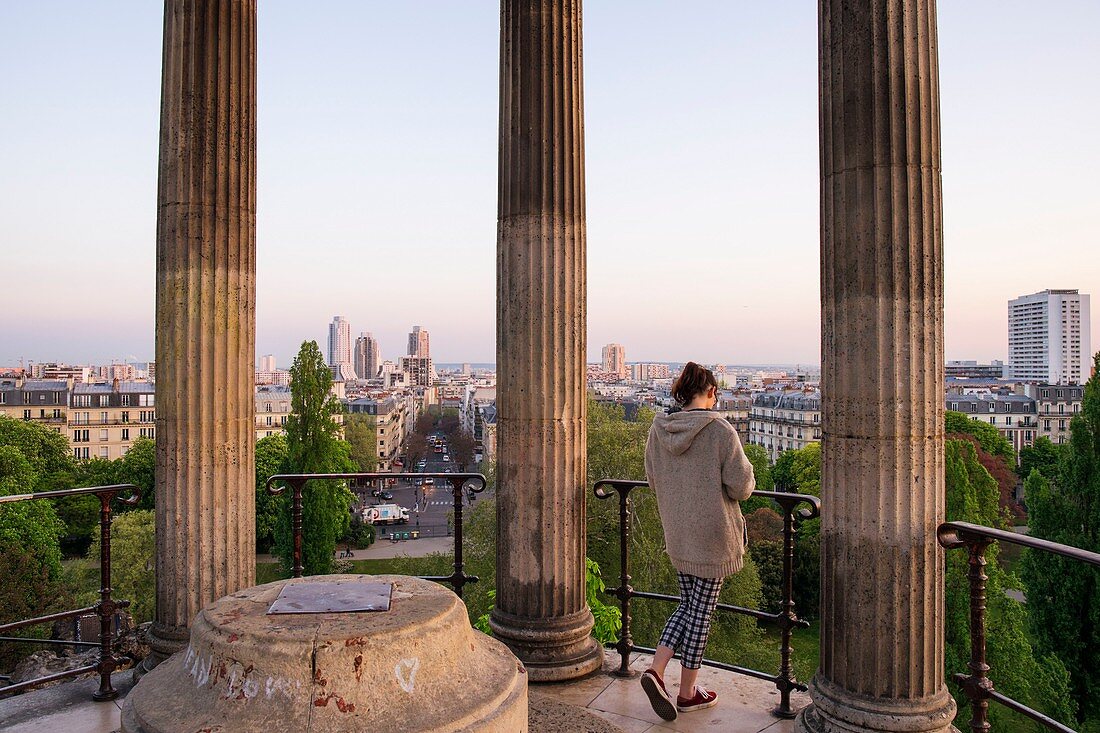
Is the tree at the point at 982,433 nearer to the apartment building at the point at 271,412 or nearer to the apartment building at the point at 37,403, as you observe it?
the apartment building at the point at 271,412

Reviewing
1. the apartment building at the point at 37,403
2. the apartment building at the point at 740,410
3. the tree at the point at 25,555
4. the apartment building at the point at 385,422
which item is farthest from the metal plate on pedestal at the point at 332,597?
the apartment building at the point at 740,410

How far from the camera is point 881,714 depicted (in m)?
4.02

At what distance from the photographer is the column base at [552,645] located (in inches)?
216

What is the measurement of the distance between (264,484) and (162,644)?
43.9m

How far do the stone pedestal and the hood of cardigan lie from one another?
175 centimetres

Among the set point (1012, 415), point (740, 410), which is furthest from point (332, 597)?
point (740, 410)

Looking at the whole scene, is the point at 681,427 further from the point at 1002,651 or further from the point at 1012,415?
the point at 1012,415

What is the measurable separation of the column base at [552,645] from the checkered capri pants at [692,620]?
888 millimetres

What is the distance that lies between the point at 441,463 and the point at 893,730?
434ft

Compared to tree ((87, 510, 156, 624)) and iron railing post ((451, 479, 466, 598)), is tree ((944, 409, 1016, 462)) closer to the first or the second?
tree ((87, 510, 156, 624))

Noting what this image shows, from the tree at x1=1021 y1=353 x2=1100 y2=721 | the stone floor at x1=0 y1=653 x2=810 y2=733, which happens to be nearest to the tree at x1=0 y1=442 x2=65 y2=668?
the stone floor at x1=0 y1=653 x2=810 y2=733

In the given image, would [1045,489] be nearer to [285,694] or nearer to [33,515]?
[285,694]

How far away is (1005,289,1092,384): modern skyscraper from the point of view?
167 metres

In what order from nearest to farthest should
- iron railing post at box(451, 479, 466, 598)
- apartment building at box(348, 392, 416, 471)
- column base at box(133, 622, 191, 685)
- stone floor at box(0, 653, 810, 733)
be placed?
stone floor at box(0, 653, 810, 733), column base at box(133, 622, 191, 685), iron railing post at box(451, 479, 466, 598), apartment building at box(348, 392, 416, 471)
